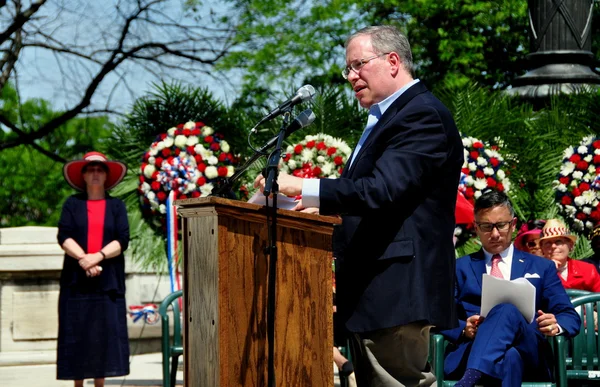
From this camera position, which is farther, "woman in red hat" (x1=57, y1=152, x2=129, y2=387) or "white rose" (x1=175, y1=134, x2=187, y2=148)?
"white rose" (x1=175, y1=134, x2=187, y2=148)

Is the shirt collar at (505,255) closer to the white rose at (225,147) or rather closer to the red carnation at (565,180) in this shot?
the red carnation at (565,180)

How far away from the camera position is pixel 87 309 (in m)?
8.26

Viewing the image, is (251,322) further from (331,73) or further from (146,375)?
(331,73)

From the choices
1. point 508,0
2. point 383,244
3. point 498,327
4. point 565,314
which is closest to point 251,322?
point 383,244

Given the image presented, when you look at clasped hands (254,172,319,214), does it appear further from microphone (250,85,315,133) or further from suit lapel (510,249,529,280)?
suit lapel (510,249,529,280)

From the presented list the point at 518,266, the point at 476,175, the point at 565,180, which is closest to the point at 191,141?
the point at 476,175

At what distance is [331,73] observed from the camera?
22875 mm

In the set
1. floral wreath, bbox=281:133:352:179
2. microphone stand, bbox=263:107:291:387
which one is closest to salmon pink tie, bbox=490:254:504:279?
microphone stand, bbox=263:107:291:387

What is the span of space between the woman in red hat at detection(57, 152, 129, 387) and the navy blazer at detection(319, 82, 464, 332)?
4.46 m

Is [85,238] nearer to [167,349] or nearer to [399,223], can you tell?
[167,349]

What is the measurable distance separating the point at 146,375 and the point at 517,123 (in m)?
4.09

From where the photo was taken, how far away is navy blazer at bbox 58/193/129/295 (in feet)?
27.0

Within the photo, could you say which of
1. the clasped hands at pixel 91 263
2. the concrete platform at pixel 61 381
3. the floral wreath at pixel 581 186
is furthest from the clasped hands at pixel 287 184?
the floral wreath at pixel 581 186

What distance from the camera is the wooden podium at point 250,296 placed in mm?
3783
